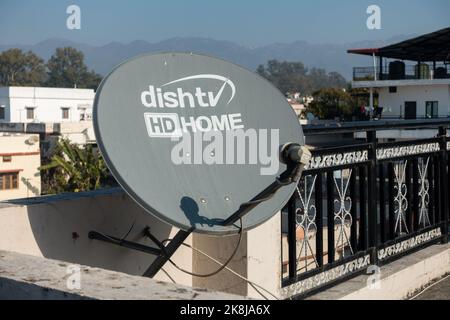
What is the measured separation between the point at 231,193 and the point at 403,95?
4858 centimetres

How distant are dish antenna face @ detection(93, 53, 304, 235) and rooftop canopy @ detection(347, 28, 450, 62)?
40248 mm

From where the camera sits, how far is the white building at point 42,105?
56125 mm

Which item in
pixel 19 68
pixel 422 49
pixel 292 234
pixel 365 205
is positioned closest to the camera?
pixel 292 234

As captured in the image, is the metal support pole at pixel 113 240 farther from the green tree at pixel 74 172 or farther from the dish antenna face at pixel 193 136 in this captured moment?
the green tree at pixel 74 172

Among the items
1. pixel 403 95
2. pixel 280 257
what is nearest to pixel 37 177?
pixel 403 95

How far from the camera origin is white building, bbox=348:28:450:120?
46.1m

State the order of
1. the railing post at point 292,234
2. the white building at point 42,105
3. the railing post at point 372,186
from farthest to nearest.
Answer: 1. the white building at point 42,105
2. the railing post at point 372,186
3. the railing post at point 292,234

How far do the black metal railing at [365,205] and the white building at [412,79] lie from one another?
40243 millimetres

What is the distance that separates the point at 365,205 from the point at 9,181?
98.6ft

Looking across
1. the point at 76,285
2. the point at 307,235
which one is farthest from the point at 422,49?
the point at 76,285

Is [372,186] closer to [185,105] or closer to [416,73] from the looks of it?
[185,105]

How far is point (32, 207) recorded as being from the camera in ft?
11.1

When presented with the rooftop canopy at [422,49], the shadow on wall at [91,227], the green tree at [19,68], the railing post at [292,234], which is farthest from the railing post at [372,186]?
the green tree at [19,68]

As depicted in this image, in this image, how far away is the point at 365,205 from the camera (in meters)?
4.79
